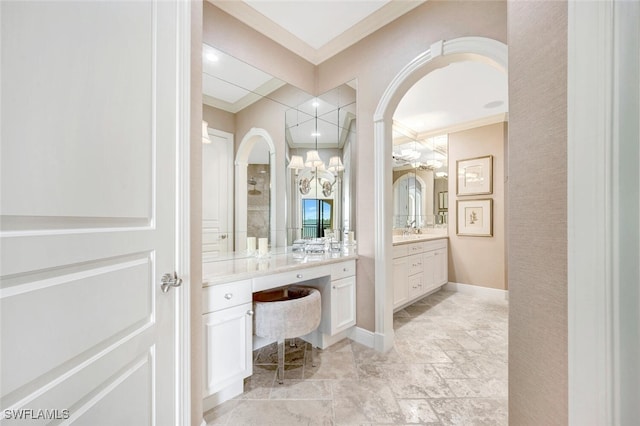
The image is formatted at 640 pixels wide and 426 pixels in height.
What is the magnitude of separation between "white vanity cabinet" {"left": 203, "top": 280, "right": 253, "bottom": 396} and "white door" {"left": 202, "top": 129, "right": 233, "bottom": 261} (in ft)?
1.78

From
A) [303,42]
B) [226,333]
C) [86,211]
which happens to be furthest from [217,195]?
[303,42]

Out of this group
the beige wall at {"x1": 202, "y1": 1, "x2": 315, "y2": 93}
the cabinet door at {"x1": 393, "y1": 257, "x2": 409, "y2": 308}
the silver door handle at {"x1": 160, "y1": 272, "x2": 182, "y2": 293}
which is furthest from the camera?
the cabinet door at {"x1": 393, "y1": 257, "x2": 409, "y2": 308}

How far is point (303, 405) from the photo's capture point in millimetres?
1531

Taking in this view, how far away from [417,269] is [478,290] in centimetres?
137

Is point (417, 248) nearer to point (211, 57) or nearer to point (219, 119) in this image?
point (219, 119)

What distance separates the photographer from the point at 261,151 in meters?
2.31

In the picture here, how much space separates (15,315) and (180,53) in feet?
3.53

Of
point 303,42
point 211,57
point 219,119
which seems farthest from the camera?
point 303,42

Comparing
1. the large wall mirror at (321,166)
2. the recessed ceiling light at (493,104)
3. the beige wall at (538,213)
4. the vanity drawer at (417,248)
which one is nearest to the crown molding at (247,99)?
the large wall mirror at (321,166)

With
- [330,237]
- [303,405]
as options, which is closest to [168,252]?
[303,405]

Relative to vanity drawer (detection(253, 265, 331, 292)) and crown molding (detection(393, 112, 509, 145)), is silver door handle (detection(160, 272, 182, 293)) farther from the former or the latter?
crown molding (detection(393, 112, 509, 145))

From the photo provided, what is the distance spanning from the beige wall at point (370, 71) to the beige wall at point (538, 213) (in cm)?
127

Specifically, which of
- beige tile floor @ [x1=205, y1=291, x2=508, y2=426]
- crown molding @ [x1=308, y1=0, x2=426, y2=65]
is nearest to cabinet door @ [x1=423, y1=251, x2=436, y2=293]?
beige tile floor @ [x1=205, y1=291, x2=508, y2=426]

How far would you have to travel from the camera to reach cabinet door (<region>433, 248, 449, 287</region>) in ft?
12.3
